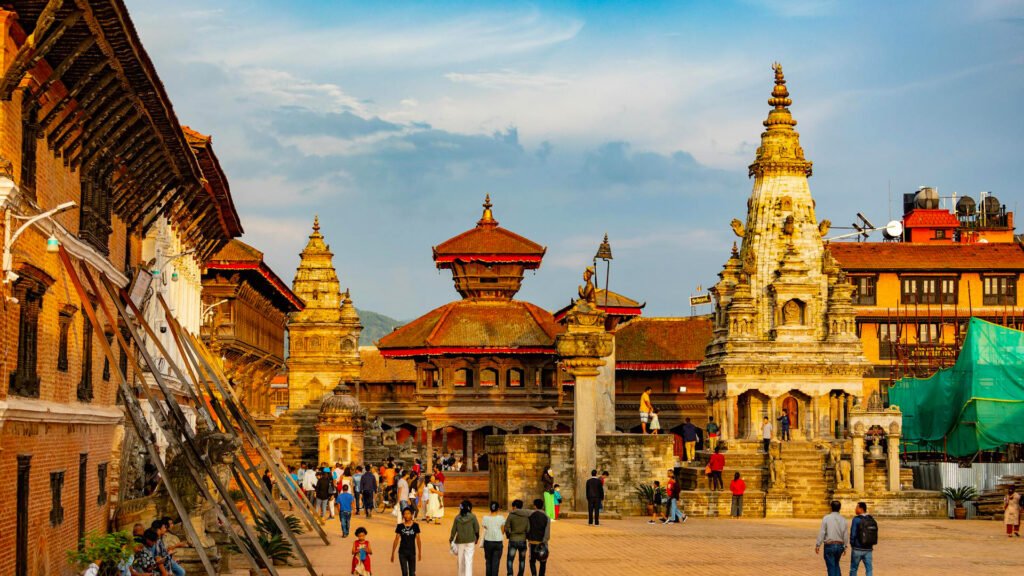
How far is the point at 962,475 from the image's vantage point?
5203 centimetres

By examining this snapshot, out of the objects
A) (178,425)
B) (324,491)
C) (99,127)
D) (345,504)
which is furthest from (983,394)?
(99,127)

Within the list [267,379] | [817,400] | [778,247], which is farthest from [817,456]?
[267,379]

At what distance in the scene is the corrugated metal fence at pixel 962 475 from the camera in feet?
166

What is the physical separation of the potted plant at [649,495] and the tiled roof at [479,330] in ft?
86.5

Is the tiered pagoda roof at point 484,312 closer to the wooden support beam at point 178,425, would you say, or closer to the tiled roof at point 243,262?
the tiled roof at point 243,262

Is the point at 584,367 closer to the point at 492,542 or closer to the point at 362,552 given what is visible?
the point at 362,552

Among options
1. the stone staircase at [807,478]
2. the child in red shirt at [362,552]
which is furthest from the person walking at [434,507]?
the child in red shirt at [362,552]

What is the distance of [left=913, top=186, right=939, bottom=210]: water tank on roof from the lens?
3777 inches

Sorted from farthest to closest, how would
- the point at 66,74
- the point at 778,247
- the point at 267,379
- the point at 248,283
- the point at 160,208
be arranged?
the point at 267,379 → the point at 778,247 → the point at 248,283 → the point at 160,208 → the point at 66,74

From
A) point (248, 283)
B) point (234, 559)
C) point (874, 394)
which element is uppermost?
point (248, 283)

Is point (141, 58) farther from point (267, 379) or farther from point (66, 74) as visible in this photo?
point (267, 379)

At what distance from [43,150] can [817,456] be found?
1540 inches

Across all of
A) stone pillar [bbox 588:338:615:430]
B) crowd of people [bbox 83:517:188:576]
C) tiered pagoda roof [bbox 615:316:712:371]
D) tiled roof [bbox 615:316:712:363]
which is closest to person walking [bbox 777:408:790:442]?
stone pillar [bbox 588:338:615:430]

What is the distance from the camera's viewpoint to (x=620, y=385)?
80.4 meters
